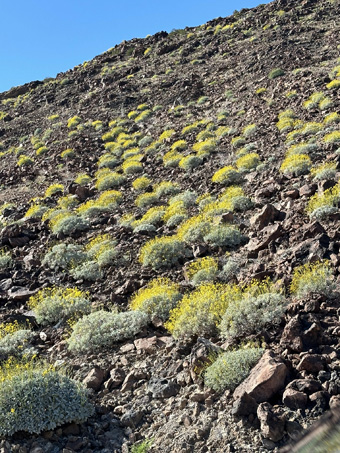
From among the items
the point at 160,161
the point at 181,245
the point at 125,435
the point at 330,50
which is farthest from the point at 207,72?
the point at 125,435

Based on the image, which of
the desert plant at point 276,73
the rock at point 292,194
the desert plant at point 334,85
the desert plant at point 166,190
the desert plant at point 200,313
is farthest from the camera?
the desert plant at point 276,73

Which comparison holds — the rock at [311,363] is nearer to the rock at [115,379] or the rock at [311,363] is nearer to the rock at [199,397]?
the rock at [199,397]

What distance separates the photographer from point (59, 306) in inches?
324

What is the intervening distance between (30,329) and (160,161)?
11878 millimetres

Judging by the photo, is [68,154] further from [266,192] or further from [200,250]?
[200,250]

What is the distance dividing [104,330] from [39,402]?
2.00 meters

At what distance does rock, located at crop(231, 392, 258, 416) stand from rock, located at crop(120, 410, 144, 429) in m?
1.26

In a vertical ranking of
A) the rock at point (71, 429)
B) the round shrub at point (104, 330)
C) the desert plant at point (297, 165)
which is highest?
the desert plant at point (297, 165)

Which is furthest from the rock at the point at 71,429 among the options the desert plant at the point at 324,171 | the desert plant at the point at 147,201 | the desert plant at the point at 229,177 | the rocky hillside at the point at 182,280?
the desert plant at the point at 229,177

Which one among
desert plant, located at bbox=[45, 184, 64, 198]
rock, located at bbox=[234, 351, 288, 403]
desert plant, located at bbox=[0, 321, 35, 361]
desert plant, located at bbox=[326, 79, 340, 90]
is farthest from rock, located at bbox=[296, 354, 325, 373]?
desert plant, located at bbox=[326, 79, 340, 90]

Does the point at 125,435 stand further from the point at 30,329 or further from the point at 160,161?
the point at 160,161

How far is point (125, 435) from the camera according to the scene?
5000 mm

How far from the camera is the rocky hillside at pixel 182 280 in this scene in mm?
4789

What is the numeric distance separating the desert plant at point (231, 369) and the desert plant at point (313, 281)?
1.47 m
